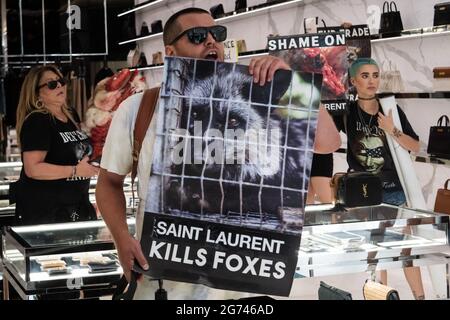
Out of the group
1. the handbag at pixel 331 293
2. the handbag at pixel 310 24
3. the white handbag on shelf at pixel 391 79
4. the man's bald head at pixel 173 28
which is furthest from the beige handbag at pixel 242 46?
the man's bald head at pixel 173 28

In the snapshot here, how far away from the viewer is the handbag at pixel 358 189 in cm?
289

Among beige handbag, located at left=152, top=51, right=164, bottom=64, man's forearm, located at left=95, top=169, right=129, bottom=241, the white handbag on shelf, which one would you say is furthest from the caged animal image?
beige handbag, located at left=152, top=51, right=164, bottom=64

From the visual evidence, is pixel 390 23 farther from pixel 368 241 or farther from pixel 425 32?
pixel 368 241

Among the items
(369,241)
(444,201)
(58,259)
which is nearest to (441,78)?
(444,201)

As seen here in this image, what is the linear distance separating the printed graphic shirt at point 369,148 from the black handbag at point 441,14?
2.33ft

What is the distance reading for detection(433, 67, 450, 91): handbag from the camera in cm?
468

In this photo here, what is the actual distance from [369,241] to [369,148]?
208 centimetres

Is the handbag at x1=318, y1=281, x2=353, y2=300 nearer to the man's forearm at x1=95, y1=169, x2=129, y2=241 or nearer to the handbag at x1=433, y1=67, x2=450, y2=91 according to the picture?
the man's forearm at x1=95, y1=169, x2=129, y2=241

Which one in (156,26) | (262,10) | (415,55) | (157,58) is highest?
(156,26)

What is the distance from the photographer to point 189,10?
6.66ft

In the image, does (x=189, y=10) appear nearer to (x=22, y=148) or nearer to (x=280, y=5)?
(x=22, y=148)

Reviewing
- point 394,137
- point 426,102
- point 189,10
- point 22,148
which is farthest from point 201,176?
point 426,102

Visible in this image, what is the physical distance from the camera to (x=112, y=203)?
6.64 feet

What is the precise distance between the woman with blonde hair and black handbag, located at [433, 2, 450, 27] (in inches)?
88.6
